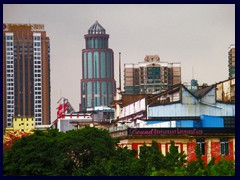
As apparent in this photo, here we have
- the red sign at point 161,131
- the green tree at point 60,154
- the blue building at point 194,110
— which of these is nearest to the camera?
the green tree at point 60,154

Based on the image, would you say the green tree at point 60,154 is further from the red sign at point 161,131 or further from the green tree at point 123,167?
the red sign at point 161,131

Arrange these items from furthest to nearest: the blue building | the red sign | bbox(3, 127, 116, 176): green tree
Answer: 1. the blue building
2. the red sign
3. bbox(3, 127, 116, 176): green tree

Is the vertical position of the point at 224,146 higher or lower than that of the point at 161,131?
lower

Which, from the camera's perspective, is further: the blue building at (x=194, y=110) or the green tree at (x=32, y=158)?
the blue building at (x=194, y=110)

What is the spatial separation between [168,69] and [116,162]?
13351 centimetres

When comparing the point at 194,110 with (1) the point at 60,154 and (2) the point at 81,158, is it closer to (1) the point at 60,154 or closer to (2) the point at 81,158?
(2) the point at 81,158

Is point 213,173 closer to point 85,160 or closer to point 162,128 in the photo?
point 85,160

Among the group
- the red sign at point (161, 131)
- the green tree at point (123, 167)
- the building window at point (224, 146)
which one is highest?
the red sign at point (161, 131)

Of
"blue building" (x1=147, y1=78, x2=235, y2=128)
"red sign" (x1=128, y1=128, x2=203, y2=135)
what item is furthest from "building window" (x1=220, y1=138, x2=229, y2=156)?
"blue building" (x1=147, y1=78, x2=235, y2=128)

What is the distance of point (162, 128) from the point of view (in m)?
81.5

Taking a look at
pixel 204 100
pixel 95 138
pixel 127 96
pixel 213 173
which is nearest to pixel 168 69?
pixel 127 96

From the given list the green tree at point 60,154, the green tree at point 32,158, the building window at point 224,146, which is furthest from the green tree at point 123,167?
the building window at point 224,146

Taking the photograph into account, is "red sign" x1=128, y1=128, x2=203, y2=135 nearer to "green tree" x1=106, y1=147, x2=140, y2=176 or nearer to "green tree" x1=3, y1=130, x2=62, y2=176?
"green tree" x1=3, y1=130, x2=62, y2=176

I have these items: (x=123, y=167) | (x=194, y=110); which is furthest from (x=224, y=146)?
(x=123, y=167)
